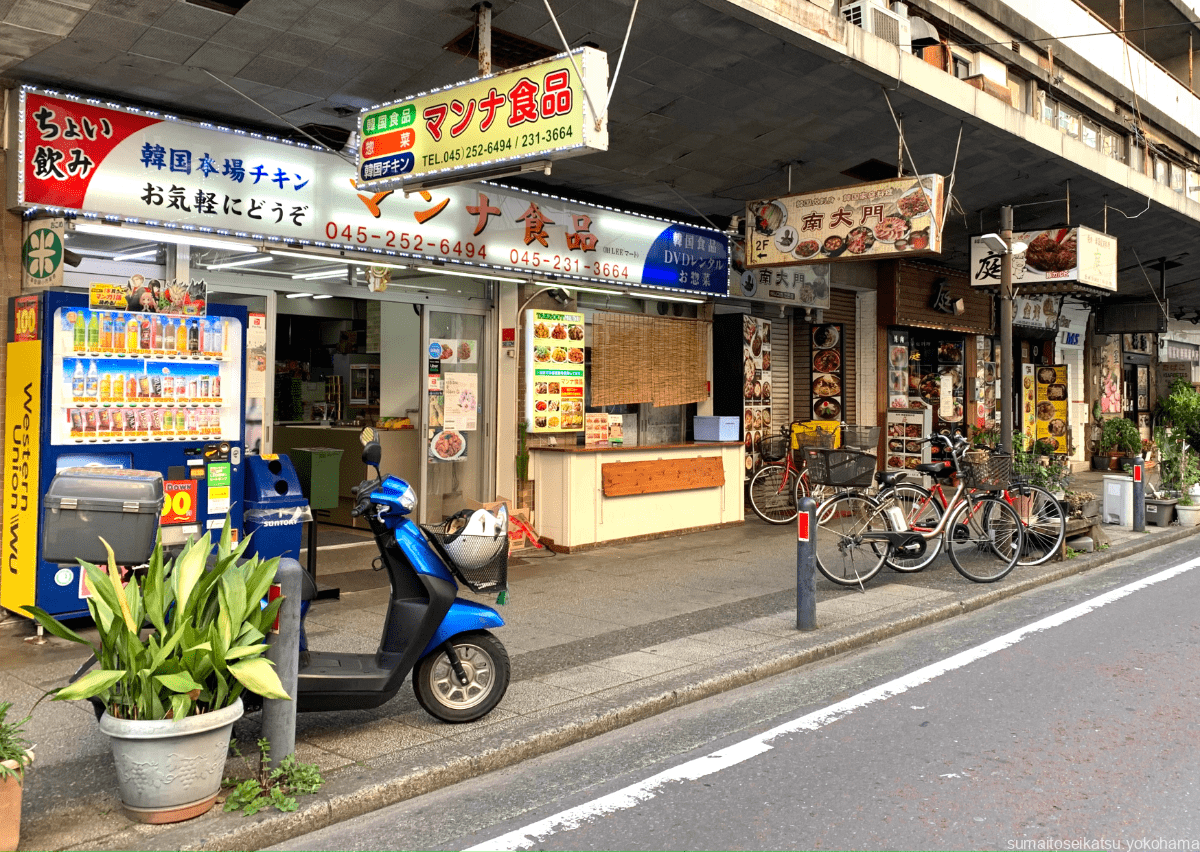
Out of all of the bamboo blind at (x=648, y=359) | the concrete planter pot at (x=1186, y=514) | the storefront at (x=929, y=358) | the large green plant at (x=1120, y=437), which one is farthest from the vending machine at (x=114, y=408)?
the large green plant at (x=1120, y=437)

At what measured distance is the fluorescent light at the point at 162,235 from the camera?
25.0ft

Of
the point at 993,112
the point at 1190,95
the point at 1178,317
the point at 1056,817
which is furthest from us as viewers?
the point at 1178,317

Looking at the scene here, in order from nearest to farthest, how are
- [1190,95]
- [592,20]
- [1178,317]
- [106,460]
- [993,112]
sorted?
1. [106,460]
2. [592,20]
3. [993,112]
4. [1190,95]
5. [1178,317]

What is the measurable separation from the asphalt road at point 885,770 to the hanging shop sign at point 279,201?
5486 millimetres

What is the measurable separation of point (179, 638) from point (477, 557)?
5.35 feet

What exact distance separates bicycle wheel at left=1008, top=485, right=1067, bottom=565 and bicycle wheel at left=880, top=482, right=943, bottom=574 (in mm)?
→ 1428

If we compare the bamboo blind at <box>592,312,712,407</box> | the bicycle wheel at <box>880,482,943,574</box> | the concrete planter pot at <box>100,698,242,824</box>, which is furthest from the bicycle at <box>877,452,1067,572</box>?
the concrete planter pot at <box>100,698,242,824</box>

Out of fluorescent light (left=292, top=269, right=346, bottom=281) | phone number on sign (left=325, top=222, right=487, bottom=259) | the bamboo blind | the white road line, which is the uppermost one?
phone number on sign (left=325, top=222, right=487, bottom=259)

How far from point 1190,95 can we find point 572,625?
2219 centimetres

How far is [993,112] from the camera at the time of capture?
11570mm

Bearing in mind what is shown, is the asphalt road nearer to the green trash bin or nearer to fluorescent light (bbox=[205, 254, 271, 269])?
fluorescent light (bbox=[205, 254, 271, 269])

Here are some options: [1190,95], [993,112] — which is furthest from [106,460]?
[1190,95]

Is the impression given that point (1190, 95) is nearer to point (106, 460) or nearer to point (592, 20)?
point (592, 20)

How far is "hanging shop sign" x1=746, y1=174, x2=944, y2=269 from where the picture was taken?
10.2m
